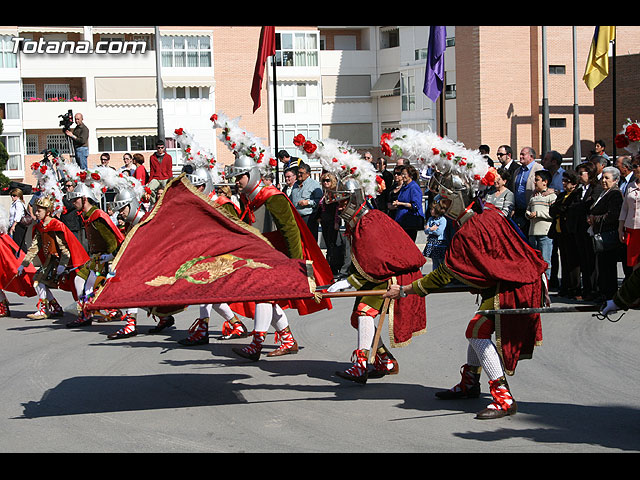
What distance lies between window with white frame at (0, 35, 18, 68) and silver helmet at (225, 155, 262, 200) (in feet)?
137

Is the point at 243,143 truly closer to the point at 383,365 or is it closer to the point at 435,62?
the point at 383,365

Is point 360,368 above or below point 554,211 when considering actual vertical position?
below

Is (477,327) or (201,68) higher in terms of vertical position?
(201,68)

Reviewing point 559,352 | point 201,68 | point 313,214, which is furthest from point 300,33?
point 559,352

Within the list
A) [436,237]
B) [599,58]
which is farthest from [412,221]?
[599,58]

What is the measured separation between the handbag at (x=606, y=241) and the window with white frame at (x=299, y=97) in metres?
41.2

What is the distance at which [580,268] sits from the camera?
40.2 feet

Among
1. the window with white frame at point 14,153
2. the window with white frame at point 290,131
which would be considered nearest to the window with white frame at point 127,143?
the window with white frame at point 14,153

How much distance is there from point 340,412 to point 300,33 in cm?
4655

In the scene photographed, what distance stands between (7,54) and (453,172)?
147 feet

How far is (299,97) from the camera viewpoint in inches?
2050

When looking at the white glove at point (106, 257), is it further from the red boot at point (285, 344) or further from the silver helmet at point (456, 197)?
the silver helmet at point (456, 197)

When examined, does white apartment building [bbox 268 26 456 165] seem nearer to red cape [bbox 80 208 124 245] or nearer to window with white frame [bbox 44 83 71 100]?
window with white frame [bbox 44 83 71 100]

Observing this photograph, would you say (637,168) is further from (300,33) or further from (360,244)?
(300,33)
